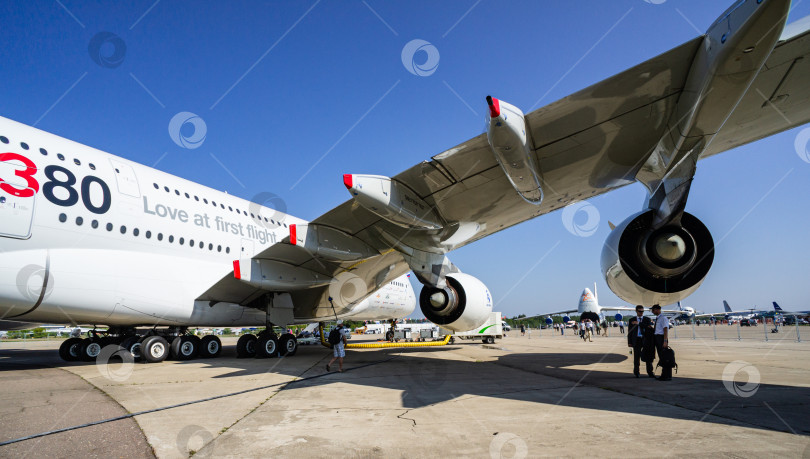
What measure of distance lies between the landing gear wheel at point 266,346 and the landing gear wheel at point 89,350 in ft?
17.5

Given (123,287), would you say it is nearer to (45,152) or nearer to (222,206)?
(45,152)

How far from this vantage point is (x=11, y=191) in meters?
7.81

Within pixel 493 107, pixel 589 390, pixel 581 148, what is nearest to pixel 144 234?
pixel 493 107

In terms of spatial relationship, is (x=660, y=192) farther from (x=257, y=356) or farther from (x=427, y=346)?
(x=427, y=346)

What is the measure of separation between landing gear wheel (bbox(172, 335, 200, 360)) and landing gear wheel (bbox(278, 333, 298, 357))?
8.06ft

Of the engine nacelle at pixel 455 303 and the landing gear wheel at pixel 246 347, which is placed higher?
the engine nacelle at pixel 455 303

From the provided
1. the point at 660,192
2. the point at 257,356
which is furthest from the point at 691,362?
the point at 257,356

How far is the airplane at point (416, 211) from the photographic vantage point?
487 cm

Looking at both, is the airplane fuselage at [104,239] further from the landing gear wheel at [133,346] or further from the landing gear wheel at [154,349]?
the landing gear wheel at [133,346]

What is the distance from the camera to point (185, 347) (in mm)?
12133

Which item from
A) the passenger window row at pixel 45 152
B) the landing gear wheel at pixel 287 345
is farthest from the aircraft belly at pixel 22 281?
the landing gear wheel at pixel 287 345

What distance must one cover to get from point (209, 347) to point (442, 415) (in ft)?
34.1

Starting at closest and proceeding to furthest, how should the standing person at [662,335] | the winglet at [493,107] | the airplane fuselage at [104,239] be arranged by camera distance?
the winglet at [493,107] < the standing person at [662,335] < the airplane fuselage at [104,239]

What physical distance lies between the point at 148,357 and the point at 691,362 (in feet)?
46.1
